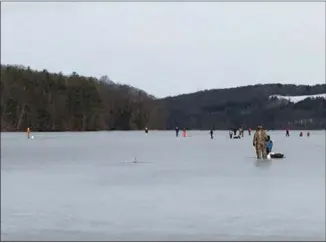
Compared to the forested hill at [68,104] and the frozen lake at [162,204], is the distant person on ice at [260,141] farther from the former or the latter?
the forested hill at [68,104]

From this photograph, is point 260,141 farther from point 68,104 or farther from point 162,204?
point 68,104

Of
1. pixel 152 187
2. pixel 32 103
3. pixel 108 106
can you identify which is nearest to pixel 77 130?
pixel 108 106

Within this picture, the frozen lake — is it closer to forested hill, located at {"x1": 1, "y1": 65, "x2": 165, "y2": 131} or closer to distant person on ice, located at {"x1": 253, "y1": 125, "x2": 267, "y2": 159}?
distant person on ice, located at {"x1": 253, "y1": 125, "x2": 267, "y2": 159}

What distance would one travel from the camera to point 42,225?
935 centimetres

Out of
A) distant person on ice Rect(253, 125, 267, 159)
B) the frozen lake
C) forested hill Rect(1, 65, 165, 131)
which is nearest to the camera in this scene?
the frozen lake

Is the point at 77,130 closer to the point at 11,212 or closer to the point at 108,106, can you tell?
the point at 108,106

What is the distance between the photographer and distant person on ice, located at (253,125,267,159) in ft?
74.6

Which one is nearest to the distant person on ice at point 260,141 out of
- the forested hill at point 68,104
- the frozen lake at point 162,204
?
the frozen lake at point 162,204

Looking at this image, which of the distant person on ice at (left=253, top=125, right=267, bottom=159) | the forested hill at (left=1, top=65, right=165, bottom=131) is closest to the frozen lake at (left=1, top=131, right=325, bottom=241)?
the distant person on ice at (left=253, top=125, right=267, bottom=159)

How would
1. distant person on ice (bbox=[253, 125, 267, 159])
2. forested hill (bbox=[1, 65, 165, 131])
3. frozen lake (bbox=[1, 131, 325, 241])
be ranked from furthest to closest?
forested hill (bbox=[1, 65, 165, 131]) → distant person on ice (bbox=[253, 125, 267, 159]) → frozen lake (bbox=[1, 131, 325, 241])

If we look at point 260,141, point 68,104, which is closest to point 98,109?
point 68,104

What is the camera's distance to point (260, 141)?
75.9ft

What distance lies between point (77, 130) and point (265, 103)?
29.6m

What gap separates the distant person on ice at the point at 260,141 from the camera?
895 inches
